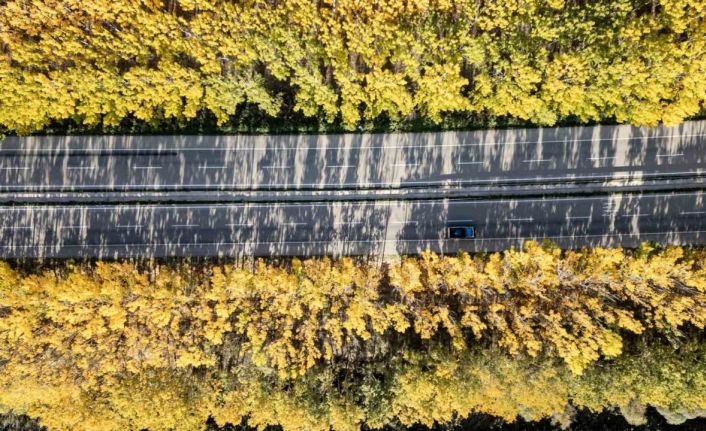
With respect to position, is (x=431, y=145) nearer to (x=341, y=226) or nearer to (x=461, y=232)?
A: (x=461, y=232)

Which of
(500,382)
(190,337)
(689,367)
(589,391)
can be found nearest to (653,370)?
(689,367)

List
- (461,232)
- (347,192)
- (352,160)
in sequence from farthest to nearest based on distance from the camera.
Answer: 1. (347,192)
2. (352,160)
3. (461,232)

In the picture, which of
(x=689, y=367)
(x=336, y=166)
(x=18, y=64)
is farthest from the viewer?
(x=336, y=166)

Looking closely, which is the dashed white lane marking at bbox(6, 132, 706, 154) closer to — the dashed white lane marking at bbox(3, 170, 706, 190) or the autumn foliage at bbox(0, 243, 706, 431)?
the dashed white lane marking at bbox(3, 170, 706, 190)

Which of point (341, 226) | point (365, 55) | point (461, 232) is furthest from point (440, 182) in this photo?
point (365, 55)

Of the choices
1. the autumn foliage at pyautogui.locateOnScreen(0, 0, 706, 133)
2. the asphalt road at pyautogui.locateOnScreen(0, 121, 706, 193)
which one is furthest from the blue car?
the autumn foliage at pyautogui.locateOnScreen(0, 0, 706, 133)

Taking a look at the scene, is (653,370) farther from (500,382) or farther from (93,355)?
(93,355)

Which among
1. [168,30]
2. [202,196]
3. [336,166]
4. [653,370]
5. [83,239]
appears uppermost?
[168,30]

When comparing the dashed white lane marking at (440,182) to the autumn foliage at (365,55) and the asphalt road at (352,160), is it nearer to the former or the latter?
the asphalt road at (352,160)
